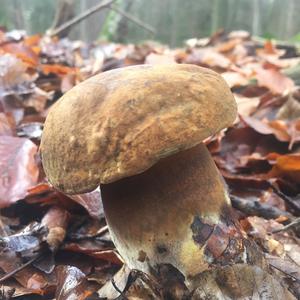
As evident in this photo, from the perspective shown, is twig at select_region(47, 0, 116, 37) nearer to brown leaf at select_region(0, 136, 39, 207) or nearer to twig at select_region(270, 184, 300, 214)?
brown leaf at select_region(0, 136, 39, 207)

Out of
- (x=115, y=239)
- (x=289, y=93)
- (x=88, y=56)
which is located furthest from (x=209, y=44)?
(x=115, y=239)

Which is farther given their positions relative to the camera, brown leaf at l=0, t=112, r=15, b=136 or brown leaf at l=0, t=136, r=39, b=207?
brown leaf at l=0, t=112, r=15, b=136

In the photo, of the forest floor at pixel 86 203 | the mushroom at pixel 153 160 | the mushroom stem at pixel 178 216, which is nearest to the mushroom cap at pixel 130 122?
the mushroom at pixel 153 160

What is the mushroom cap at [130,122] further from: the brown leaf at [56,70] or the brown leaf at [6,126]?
the brown leaf at [56,70]

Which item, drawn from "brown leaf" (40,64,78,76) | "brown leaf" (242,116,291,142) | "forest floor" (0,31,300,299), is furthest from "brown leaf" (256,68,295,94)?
"brown leaf" (40,64,78,76)

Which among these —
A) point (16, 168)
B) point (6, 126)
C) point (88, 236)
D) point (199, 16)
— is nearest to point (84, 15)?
point (6, 126)

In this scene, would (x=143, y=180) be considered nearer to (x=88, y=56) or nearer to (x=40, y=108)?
(x=40, y=108)

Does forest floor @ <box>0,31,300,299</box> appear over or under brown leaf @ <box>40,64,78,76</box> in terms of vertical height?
over
